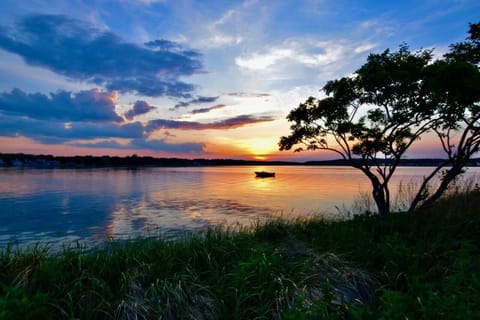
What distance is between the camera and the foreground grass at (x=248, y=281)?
4.00m

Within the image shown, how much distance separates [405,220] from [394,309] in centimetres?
738

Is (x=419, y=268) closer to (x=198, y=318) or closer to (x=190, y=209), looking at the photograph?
(x=198, y=318)

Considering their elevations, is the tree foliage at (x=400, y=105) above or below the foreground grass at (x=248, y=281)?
above

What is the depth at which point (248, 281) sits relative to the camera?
5285mm

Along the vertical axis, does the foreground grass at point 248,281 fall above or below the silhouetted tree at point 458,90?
below

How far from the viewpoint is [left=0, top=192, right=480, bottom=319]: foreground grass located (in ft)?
13.1

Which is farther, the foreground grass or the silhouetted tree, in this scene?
the silhouetted tree

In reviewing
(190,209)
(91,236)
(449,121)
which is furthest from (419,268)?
(190,209)

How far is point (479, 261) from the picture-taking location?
463 centimetres

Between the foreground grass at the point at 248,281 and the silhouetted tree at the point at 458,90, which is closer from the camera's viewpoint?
the foreground grass at the point at 248,281

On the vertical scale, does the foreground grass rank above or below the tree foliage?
below

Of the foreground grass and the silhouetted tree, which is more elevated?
the silhouetted tree

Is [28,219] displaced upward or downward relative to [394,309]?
downward

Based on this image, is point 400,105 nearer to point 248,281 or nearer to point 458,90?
point 458,90
